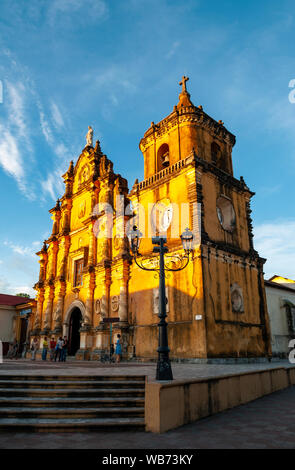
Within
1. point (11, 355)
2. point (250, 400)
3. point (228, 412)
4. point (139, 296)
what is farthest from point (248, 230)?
point (11, 355)

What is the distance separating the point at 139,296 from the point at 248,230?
8342 millimetres

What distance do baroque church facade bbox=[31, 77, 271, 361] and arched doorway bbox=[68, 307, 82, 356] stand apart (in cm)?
8

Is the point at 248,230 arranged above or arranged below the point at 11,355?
above

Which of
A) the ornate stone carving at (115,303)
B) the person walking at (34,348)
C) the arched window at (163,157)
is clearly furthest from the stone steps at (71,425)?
the person walking at (34,348)

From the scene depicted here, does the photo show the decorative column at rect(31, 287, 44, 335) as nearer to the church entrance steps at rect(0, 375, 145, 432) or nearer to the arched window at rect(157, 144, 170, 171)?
the arched window at rect(157, 144, 170, 171)

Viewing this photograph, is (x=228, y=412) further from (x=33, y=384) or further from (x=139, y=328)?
(x=139, y=328)

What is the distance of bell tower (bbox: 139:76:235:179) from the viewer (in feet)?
66.8

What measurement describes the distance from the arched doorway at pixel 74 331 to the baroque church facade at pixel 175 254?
0.08 m

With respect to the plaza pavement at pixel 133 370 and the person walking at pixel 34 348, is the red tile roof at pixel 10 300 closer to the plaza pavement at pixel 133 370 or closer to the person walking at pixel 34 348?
the person walking at pixel 34 348

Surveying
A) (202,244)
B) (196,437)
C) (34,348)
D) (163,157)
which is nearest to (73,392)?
(196,437)

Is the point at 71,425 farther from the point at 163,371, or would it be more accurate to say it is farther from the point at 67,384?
the point at 163,371

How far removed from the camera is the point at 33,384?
7473mm

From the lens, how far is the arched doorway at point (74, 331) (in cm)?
2417

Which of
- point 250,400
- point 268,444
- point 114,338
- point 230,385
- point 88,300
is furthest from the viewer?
point 88,300
